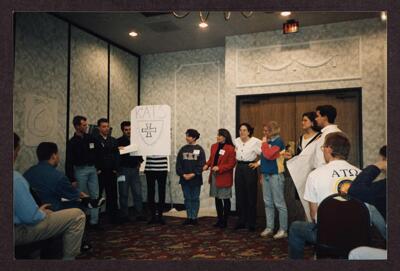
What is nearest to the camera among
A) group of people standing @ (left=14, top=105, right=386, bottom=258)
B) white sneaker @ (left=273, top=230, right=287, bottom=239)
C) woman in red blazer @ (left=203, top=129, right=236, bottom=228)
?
group of people standing @ (left=14, top=105, right=386, bottom=258)

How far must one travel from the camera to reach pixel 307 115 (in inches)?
119

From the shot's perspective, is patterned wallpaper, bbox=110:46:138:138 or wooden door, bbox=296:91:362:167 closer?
patterned wallpaper, bbox=110:46:138:138

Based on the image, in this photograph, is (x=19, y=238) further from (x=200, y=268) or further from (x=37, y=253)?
(x=200, y=268)

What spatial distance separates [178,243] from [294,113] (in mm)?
2183

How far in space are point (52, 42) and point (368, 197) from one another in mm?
3157

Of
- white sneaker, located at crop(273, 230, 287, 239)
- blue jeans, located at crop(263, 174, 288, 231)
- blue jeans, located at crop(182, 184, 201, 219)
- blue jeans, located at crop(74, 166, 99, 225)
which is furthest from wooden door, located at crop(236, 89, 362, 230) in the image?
blue jeans, located at crop(74, 166, 99, 225)

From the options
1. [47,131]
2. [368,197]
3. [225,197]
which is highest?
[47,131]

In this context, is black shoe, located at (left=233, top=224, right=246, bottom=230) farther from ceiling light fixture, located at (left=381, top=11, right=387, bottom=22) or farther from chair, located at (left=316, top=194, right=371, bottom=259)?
ceiling light fixture, located at (left=381, top=11, right=387, bottom=22)

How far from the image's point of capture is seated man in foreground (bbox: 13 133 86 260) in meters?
2.09

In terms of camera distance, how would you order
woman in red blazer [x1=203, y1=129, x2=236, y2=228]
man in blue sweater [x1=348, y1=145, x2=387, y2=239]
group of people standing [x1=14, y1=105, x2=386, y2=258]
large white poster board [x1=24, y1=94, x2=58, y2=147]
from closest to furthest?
1. man in blue sweater [x1=348, y1=145, x2=387, y2=239]
2. group of people standing [x1=14, y1=105, x2=386, y2=258]
3. large white poster board [x1=24, y1=94, x2=58, y2=147]
4. woman in red blazer [x1=203, y1=129, x2=236, y2=228]

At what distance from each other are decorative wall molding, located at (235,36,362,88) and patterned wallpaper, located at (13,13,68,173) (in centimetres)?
Result: 217

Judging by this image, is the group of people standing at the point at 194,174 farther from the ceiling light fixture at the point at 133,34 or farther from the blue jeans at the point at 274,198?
the ceiling light fixture at the point at 133,34

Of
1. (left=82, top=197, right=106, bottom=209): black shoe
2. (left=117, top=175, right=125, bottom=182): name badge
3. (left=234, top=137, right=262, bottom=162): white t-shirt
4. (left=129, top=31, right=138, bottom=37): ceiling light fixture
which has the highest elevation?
(left=129, top=31, right=138, bottom=37): ceiling light fixture

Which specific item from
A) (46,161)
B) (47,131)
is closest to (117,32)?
(47,131)
